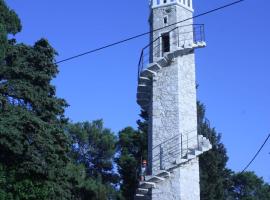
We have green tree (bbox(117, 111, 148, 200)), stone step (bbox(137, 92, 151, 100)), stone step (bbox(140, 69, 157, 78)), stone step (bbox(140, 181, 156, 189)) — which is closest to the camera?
stone step (bbox(140, 181, 156, 189))

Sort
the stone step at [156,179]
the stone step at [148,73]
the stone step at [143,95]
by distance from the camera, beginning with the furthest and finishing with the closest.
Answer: the stone step at [143,95], the stone step at [148,73], the stone step at [156,179]

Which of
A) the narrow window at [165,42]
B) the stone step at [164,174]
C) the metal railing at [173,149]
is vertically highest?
the narrow window at [165,42]

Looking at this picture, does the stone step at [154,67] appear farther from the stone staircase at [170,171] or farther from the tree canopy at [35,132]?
the tree canopy at [35,132]

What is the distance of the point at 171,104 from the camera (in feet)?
68.0

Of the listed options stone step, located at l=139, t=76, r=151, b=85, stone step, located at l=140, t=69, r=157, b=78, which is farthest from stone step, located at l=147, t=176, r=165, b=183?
stone step, located at l=140, t=69, r=157, b=78

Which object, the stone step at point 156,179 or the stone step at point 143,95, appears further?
the stone step at point 143,95

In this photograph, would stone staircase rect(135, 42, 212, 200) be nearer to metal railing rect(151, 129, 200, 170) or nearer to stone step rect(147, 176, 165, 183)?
stone step rect(147, 176, 165, 183)

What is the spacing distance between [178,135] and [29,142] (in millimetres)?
6740

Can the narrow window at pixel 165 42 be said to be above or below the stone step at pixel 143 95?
above

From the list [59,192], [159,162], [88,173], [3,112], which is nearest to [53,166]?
[59,192]

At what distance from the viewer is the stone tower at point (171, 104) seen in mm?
19703

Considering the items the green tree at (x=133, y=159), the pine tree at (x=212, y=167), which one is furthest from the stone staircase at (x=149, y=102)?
the green tree at (x=133, y=159)

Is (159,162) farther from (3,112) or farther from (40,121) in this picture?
(3,112)

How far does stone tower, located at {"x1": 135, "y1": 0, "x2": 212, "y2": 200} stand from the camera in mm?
19703
